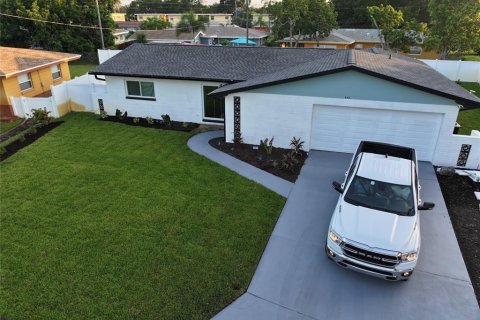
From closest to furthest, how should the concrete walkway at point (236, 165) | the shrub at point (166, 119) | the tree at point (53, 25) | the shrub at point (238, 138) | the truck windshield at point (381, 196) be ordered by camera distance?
the truck windshield at point (381, 196)
the concrete walkway at point (236, 165)
the shrub at point (238, 138)
the shrub at point (166, 119)
the tree at point (53, 25)

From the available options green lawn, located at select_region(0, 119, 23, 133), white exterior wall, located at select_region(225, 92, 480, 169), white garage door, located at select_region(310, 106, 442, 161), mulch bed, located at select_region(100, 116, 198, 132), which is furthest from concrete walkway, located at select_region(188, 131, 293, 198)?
green lawn, located at select_region(0, 119, 23, 133)

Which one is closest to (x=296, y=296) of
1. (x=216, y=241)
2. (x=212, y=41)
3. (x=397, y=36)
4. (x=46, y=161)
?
(x=216, y=241)

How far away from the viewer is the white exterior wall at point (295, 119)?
12.6m

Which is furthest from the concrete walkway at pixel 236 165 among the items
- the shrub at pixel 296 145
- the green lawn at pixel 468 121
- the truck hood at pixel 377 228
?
the green lawn at pixel 468 121

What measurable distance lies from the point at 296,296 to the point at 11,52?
23328 mm

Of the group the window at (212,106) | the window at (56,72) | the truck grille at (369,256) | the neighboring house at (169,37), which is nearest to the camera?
the truck grille at (369,256)

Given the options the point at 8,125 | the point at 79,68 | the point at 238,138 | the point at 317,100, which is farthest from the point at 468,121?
the point at 79,68

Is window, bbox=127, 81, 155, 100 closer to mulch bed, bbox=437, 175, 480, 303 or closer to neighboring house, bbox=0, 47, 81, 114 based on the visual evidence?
neighboring house, bbox=0, 47, 81, 114

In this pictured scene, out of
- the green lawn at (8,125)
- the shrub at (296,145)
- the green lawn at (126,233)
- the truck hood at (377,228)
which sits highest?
the truck hood at (377,228)

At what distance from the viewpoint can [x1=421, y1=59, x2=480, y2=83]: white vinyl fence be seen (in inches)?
1089

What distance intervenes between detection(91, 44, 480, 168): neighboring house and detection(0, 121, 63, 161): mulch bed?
4.01 m

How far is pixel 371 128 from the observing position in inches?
533

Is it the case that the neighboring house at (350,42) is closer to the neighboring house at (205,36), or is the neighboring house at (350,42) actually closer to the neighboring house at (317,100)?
the neighboring house at (205,36)

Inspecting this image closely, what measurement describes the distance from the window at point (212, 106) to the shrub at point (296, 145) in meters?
4.72
